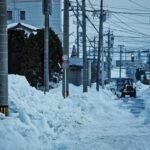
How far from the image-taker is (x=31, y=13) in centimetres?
5003

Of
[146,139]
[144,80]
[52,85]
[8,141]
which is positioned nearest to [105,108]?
[146,139]

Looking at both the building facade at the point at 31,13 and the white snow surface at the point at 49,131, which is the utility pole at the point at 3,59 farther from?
the building facade at the point at 31,13

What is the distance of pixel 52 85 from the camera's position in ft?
95.1

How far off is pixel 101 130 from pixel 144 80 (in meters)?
90.1

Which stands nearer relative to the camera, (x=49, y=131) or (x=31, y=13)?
(x=49, y=131)

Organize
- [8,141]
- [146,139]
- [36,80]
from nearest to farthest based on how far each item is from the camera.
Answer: [8,141]
[146,139]
[36,80]

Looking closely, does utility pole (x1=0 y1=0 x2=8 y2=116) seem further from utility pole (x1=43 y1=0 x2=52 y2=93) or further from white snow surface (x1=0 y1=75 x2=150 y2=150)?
utility pole (x1=43 y1=0 x2=52 y2=93)

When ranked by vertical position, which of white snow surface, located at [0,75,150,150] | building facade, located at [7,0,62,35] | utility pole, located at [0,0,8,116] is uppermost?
building facade, located at [7,0,62,35]

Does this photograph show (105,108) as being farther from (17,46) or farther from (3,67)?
(17,46)

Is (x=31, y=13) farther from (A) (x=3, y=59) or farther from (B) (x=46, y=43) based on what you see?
(A) (x=3, y=59)

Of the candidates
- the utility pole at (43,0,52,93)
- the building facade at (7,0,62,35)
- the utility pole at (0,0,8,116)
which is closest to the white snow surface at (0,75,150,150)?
the utility pole at (0,0,8,116)

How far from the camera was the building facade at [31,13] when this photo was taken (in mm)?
49344

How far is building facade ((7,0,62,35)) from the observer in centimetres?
4934

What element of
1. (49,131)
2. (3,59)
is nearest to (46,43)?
(3,59)
